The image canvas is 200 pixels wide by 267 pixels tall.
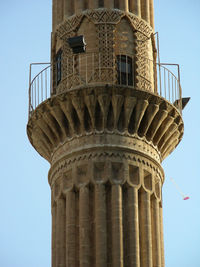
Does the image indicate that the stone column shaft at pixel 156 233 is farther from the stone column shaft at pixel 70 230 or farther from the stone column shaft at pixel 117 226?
the stone column shaft at pixel 70 230

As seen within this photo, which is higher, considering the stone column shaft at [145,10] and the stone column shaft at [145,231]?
the stone column shaft at [145,10]

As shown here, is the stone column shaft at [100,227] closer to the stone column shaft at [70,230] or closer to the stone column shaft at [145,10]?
the stone column shaft at [70,230]

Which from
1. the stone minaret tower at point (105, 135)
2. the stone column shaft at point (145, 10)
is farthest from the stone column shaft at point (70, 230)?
the stone column shaft at point (145, 10)

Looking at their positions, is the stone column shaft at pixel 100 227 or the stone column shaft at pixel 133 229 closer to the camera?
the stone column shaft at pixel 100 227

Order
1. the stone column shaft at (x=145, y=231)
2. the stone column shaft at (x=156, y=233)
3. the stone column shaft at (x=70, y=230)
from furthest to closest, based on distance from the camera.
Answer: the stone column shaft at (x=156, y=233)
the stone column shaft at (x=145, y=231)
the stone column shaft at (x=70, y=230)

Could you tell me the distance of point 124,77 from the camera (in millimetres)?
39531

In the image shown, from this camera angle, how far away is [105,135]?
38.4m

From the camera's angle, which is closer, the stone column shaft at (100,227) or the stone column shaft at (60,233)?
the stone column shaft at (100,227)

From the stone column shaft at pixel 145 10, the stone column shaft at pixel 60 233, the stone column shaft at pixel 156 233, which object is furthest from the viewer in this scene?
the stone column shaft at pixel 145 10

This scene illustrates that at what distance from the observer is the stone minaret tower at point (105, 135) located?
37188 mm

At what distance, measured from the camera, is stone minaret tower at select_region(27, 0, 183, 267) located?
122 feet

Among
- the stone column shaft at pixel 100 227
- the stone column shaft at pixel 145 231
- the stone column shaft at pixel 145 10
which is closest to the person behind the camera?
the stone column shaft at pixel 100 227

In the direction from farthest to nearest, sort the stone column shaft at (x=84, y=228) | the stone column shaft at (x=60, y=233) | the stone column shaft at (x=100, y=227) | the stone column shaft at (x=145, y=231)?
the stone column shaft at (x=60, y=233) < the stone column shaft at (x=145, y=231) < the stone column shaft at (x=84, y=228) < the stone column shaft at (x=100, y=227)

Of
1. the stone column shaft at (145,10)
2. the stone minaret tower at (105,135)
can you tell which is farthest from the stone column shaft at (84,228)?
the stone column shaft at (145,10)
